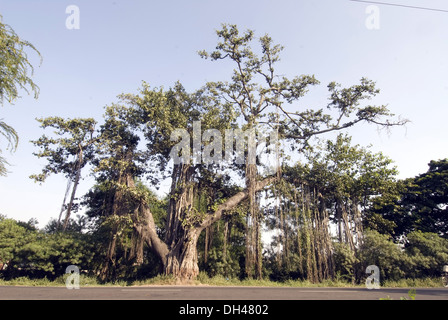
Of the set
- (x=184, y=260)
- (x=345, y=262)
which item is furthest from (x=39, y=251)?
(x=345, y=262)

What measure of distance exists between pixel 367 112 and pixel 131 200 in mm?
16037

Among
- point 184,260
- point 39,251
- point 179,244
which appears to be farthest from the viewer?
point 179,244

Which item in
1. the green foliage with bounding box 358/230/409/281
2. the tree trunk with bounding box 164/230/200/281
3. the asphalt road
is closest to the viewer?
the asphalt road

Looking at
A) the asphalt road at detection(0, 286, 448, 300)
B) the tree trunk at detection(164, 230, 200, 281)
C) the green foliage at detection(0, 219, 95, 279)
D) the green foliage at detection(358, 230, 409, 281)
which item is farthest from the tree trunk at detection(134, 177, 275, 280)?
the green foliage at detection(358, 230, 409, 281)

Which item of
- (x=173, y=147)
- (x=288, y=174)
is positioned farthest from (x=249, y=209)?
(x=173, y=147)

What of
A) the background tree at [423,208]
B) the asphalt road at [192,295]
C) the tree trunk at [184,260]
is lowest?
the asphalt road at [192,295]

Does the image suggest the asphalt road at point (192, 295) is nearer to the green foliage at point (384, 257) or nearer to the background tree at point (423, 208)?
the green foliage at point (384, 257)

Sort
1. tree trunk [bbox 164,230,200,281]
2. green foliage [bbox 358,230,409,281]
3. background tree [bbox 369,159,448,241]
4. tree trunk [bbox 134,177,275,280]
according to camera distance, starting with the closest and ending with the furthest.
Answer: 1. tree trunk [bbox 164,230,200,281]
2. tree trunk [bbox 134,177,275,280]
3. green foliage [bbox 358,230,409,281]
4. background tree [bbox 369,159,448,241]

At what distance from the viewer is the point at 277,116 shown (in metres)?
18.4

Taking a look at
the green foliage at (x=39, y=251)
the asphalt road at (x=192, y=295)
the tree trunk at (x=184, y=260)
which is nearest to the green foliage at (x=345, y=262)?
the asphalt road at (x=192, y=295)

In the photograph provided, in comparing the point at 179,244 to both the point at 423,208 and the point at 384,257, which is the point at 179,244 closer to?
the point at 384,257

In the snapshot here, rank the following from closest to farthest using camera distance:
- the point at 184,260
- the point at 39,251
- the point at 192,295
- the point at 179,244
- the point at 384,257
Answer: the point at 192,295 → the point at 39,251 → the point at 184,260 → the point at 179,244 → the point at 384,257

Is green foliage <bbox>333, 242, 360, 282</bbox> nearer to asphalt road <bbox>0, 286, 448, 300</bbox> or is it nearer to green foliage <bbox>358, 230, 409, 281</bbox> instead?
green foliage <bbox>358, 230, 409, 281</bbox>
